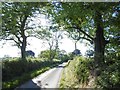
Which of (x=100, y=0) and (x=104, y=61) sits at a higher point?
(x=100, y=0)

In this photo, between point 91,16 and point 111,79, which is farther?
point 91,16

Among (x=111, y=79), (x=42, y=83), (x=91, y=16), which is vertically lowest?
(x=42, y=83)

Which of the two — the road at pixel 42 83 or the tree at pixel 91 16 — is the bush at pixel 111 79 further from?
the road at pixel 42 83

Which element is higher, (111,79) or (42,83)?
(111,79)

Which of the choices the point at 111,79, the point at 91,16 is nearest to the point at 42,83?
the point at 91,16

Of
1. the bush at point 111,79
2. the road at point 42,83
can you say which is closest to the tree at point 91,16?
the bush at point 111,79

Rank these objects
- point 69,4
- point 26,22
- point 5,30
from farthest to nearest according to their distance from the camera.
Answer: point 26,22
point 5,30
point 69,4

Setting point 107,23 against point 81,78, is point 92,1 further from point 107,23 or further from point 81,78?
point 81,78

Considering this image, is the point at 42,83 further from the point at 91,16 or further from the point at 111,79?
the point at 111,79

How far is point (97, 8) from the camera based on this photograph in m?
11.6

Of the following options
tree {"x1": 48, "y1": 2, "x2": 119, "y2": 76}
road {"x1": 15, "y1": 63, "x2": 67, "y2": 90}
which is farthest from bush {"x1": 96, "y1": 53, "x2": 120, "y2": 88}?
road {"x1": 15, "y1": 63, "x2": 67, "y2": 90}

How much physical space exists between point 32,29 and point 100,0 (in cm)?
2571

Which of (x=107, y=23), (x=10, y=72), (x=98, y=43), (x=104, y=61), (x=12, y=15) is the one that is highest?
(x=12, y=15)

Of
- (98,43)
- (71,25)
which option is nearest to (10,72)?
(71,25)
